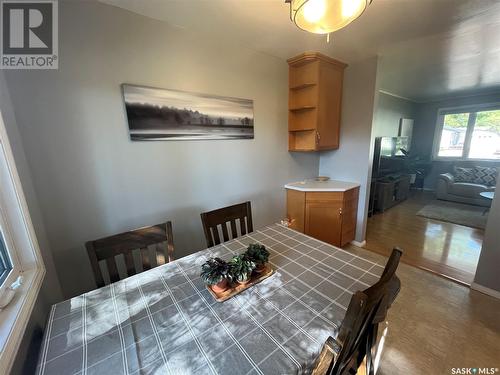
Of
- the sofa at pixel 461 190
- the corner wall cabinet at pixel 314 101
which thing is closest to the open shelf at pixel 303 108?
the corner wall cabinet at pixel 314 101

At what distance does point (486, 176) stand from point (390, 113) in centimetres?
230

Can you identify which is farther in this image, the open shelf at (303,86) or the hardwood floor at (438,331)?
the open shelf at (303,86)

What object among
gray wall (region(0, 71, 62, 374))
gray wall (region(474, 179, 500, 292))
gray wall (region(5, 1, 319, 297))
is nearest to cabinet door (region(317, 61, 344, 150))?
gray wall (region(5, 1, 319, 297))

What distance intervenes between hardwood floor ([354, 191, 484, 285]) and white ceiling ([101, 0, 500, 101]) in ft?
7.48

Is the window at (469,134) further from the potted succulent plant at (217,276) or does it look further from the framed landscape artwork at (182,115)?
the potted succulent plant at (217,276)

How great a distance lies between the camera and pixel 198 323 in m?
0.76

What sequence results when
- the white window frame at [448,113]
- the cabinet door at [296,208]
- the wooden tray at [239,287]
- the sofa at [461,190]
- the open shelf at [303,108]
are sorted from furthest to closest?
the white window frame at [448,113], the sofa at [461,190], the cabinet door at [296,208], the open shelf at [303,108], the wooden tray at [239,287]

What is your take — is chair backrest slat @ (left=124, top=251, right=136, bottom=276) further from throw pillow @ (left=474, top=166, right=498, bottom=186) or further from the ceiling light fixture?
throw pillow @ (left=474, top=166, right=498, bottom=186)

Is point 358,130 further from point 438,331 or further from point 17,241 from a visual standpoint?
point 17,241

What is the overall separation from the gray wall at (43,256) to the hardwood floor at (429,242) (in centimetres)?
304

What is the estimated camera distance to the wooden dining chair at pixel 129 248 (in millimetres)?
1054

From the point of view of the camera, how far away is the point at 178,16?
150 centimetres

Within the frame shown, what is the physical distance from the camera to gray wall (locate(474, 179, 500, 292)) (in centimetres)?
177

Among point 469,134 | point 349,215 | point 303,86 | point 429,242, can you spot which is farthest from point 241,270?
point 469,134
